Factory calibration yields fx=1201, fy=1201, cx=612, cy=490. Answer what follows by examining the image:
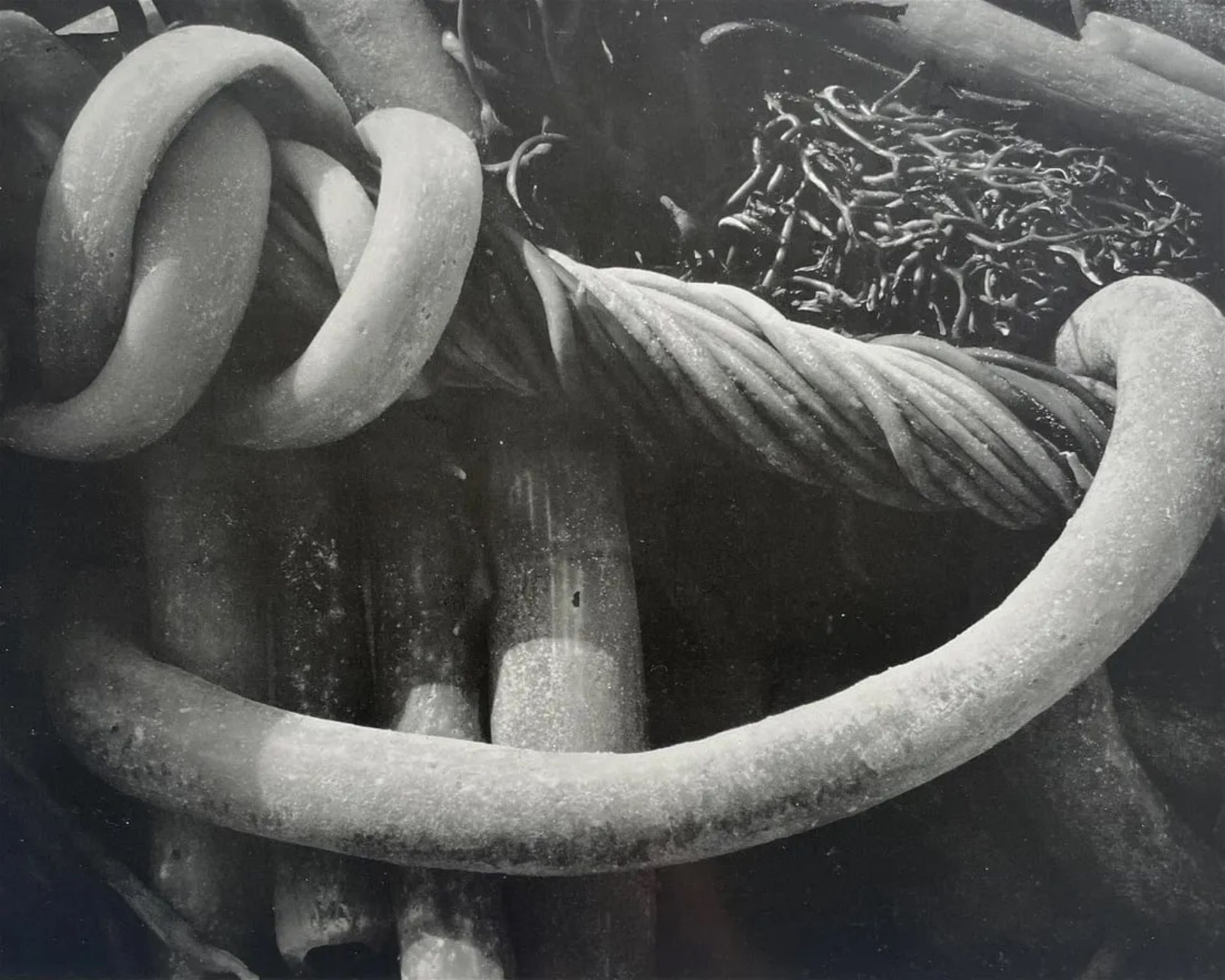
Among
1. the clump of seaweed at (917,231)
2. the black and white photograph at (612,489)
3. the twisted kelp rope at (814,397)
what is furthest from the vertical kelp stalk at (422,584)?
the clump of seaweed at (917,231)

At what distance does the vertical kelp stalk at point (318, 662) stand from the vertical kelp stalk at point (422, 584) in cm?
2

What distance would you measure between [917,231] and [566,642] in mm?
380

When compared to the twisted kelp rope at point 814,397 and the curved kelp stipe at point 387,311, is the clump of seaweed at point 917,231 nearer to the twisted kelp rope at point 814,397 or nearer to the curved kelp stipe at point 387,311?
the twisted kelp rope at point 814,397

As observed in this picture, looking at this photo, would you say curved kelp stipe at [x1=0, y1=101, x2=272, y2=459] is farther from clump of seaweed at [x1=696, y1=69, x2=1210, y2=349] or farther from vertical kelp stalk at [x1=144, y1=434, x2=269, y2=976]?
clump of seaweed at [x1=696, y1=69, x2=1210, y2=349]

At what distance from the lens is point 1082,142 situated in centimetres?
88

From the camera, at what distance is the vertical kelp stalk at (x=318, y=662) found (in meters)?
0.79

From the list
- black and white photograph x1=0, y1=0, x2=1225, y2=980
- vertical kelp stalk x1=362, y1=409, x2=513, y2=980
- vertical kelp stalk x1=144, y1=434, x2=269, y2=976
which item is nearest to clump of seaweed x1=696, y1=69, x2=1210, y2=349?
black and white photograph x1=0, y1=0, x2=1225, y2=980

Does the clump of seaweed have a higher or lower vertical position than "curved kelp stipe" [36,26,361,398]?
lower

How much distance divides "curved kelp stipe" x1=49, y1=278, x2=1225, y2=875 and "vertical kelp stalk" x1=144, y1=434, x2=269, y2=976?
29 mm

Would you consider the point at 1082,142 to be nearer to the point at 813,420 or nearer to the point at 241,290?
the point at 813,420

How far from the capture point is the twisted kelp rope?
0.79m

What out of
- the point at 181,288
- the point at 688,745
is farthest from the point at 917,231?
the point at 181,288

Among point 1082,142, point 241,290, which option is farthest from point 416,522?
point 1082,142

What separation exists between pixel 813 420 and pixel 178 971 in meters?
0.56
